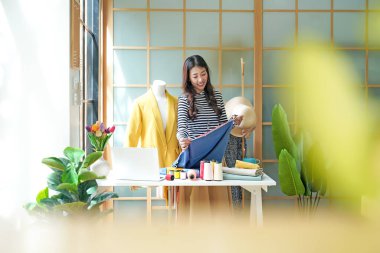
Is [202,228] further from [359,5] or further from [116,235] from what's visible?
[359,5]

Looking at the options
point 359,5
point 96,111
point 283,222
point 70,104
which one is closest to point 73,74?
point 70,104

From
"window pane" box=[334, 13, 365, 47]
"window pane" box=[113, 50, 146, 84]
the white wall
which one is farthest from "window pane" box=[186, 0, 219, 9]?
the white wall

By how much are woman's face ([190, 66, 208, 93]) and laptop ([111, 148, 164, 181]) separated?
1.90ft

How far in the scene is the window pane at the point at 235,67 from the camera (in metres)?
4.30

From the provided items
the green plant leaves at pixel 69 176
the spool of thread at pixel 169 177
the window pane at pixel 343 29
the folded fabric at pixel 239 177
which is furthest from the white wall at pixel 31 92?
the window pane at pixel 343 29

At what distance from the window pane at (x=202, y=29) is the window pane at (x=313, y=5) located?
0.62 metres

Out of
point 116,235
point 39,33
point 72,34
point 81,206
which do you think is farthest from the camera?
point 72,34

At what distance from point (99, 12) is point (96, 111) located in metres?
0.69

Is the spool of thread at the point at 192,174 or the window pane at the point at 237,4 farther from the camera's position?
the window pane at the point at 237,4

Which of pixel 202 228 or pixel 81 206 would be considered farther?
pixel 81 206

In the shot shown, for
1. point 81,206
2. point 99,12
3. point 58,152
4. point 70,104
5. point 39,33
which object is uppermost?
point 99,12

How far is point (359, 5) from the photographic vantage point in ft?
14.2

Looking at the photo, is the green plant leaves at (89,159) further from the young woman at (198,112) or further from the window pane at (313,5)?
the window pane at (313,5)

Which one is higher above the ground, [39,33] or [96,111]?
[39,33]
